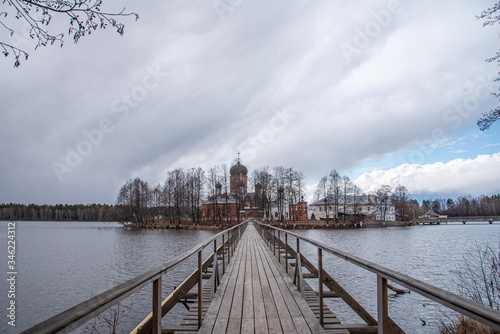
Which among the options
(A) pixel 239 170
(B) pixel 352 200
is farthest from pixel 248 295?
(B) pixel 352 200

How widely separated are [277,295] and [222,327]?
1.69 meters

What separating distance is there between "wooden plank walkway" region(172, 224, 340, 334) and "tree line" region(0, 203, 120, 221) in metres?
117

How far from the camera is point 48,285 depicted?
471 inches

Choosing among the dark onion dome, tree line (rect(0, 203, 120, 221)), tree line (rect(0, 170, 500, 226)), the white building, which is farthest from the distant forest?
the dark onion dome

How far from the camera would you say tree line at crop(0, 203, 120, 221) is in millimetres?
111500

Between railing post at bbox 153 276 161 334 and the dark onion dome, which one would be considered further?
the dark onion dome

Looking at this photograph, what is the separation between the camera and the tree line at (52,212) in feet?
366

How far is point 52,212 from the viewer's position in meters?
122

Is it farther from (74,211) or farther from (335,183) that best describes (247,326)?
(74,211)

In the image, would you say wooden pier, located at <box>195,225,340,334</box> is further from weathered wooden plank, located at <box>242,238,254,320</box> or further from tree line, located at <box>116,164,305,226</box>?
tree line, located at <box>116,164,305,226</box>

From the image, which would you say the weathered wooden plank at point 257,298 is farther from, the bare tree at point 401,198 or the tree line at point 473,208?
the tree line at point 473,208

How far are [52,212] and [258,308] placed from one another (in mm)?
143011

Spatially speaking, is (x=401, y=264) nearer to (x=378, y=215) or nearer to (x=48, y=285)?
(x=48, y=285)

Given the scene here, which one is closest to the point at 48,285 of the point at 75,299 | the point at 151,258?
the point at 75,299
